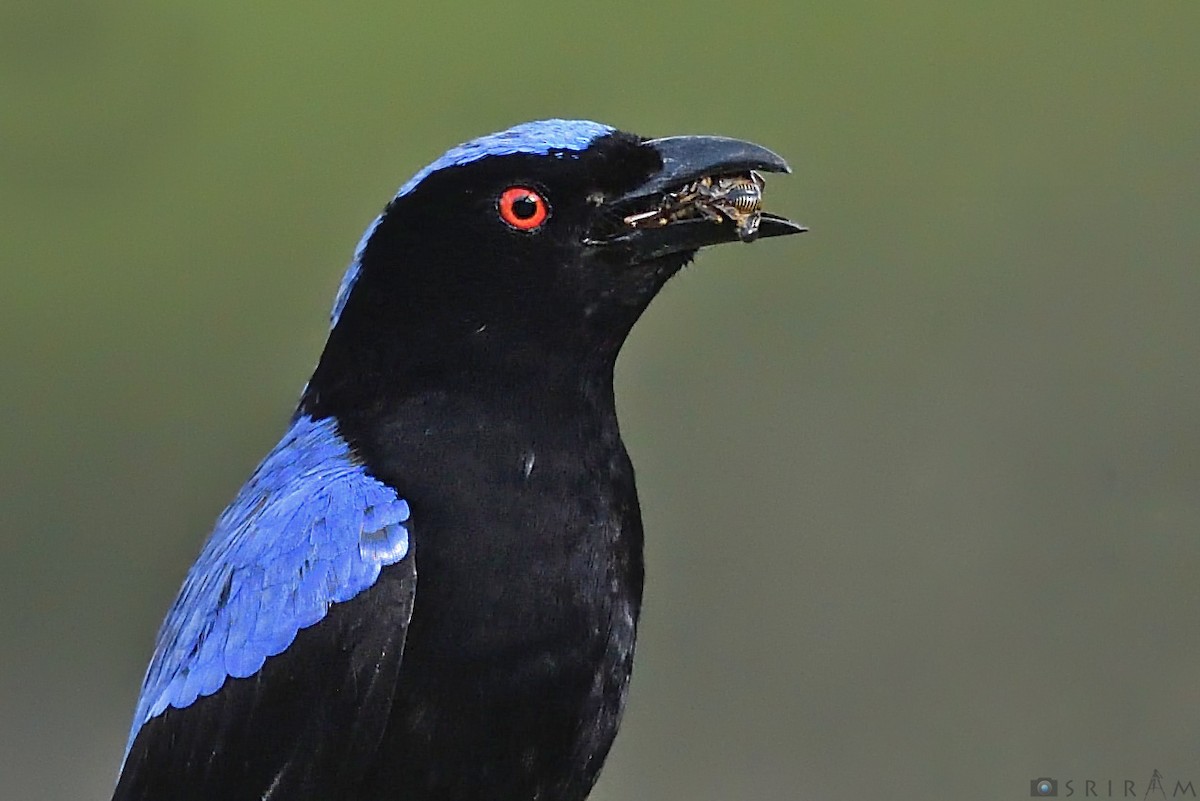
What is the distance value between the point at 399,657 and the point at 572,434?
374 millimetres

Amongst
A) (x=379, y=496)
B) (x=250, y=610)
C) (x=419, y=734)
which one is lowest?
(x=419, y=734)

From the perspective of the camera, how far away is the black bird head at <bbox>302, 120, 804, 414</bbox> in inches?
80.5

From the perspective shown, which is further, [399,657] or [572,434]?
[572,434]

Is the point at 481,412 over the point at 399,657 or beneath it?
over

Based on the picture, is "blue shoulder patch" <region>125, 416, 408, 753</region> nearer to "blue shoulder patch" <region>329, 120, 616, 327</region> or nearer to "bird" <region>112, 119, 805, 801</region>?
"bird" <region>112, 119, 805, 801</region>

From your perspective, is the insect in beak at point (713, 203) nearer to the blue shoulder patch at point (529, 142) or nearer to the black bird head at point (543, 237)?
the black bird head at point (543, 237)

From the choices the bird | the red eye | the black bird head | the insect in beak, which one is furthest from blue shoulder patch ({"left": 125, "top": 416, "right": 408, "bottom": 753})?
the insect in beak

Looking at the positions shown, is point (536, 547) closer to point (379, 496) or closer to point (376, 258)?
point (379, 496)

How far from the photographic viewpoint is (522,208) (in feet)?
6.73

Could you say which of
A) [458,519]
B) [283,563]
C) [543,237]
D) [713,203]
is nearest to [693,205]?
[713,203]

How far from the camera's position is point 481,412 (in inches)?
80.1

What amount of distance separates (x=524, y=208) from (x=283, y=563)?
55 cm

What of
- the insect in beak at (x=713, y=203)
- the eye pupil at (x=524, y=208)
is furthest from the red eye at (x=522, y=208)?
the insect in beak at (x=713, y=203)

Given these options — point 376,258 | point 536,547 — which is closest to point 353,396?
point 376,258
